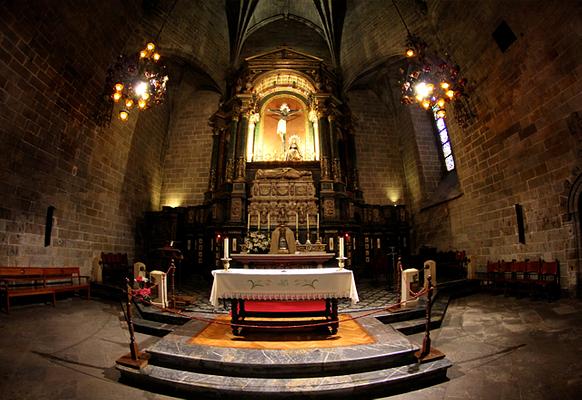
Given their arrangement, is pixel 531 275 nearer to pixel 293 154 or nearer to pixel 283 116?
pixel 293 154

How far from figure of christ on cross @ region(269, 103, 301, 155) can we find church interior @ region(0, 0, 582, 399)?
0.08 metres

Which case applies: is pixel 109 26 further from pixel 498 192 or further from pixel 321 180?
pixel 498 192

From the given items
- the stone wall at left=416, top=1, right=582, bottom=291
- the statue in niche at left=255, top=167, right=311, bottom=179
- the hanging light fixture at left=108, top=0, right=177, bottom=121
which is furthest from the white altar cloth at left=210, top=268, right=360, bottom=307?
the statue in niche at left=255, top=167, right=311, bottom=179

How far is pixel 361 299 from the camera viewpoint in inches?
299

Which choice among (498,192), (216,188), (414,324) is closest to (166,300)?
(414,324)

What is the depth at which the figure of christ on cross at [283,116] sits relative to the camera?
1397cm

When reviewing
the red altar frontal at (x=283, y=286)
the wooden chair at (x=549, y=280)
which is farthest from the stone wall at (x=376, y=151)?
the red altar frontal at (x=283, y=286)

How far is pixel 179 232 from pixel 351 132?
30.3 feet

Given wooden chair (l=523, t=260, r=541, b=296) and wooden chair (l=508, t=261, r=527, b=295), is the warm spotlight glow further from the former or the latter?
wooden chair (l=523, t=260, r=541, b=296)

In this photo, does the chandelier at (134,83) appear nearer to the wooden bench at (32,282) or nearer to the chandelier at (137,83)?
the chandelier at (137,83)

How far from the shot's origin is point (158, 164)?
1555 cm

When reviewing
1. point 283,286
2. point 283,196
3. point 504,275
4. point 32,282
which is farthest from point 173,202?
point 504,275

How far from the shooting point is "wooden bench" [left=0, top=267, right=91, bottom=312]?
21.0ft

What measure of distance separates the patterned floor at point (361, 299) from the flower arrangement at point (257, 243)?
188 cm
